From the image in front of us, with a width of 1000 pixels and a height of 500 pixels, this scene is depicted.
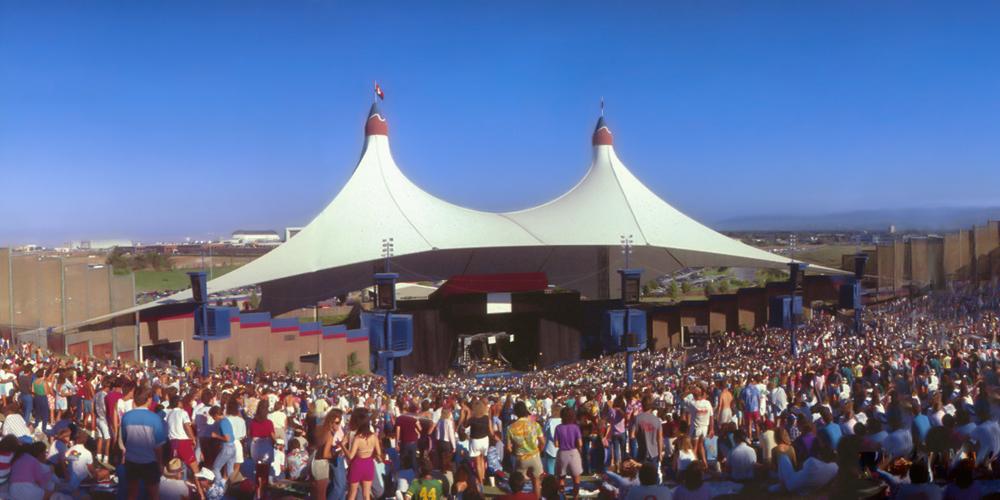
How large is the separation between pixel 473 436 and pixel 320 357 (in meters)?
15.0

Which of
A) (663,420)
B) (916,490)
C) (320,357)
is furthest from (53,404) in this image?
(320,357)

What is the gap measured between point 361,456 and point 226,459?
3.93 feet

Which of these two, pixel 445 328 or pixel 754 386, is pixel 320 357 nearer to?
pixel 445 328

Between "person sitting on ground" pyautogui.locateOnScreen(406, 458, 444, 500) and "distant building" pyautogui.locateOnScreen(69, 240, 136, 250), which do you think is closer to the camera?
"person sitting on ground" pyautogui.locateOnScreen(406, 458, 444, 500)

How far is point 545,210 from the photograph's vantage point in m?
22.4

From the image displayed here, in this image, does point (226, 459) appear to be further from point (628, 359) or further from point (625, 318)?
point (625, 318)

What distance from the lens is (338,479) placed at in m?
4.41

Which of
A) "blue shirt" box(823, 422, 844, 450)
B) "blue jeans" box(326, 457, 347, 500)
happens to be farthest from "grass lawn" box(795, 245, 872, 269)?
"blue jeans" box(326, 457, 347, 500)

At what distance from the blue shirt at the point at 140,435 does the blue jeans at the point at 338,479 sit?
0.92 meters

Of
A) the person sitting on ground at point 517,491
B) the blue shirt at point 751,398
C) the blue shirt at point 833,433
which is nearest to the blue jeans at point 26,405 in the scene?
the person sitting on ground at point 517,491

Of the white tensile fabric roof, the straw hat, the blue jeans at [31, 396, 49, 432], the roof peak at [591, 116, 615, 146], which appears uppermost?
the roof peak at [591, 116, 615, 146]

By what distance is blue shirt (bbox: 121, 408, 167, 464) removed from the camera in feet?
14.2

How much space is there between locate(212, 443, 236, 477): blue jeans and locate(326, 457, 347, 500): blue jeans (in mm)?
857

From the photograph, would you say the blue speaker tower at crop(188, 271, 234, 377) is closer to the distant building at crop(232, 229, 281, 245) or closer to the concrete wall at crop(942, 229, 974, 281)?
the concrete wall at crop(942, 229, 974, 281)
